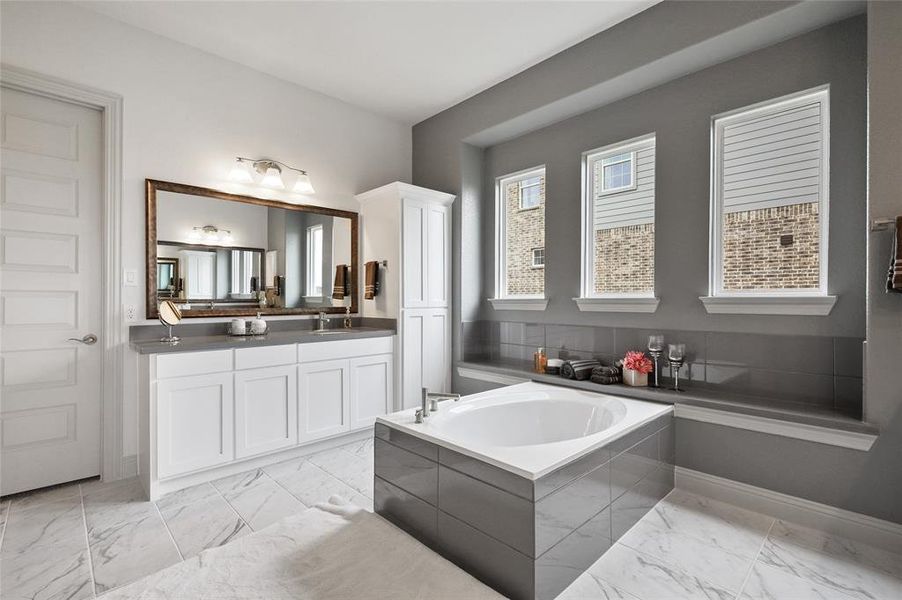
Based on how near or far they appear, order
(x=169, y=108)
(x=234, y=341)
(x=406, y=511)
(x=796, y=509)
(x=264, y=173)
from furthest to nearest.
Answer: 1. (x=264, y=173)
2. (x=169, y=108)
3. (x=234, y=341)
4. (x=796, y=509)
5. (x=406, y=511)

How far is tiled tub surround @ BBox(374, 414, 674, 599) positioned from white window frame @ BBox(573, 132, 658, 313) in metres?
1.15

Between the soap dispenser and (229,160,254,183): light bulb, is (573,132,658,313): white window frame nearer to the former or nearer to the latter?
the soap dispenser

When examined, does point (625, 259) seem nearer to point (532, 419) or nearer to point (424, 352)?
point (532, 419)

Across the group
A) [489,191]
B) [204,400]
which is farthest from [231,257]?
[489,191]

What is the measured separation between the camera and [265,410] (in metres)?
2.91

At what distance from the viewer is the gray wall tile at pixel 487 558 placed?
1562mm

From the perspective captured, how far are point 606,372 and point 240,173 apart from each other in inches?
122

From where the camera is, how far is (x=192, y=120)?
3078 mm

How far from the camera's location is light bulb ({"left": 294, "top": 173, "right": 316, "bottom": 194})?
3.55 meters

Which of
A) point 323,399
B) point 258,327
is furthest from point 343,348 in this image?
point 258,327

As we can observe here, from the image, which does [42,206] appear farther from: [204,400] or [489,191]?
[489,191]

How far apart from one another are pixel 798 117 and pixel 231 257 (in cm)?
386

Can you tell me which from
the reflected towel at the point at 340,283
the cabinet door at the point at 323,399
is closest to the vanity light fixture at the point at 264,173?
the reflected towel at the point at 340,283

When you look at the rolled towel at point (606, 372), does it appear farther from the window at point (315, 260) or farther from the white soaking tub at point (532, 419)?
the window at point (315, 260)
